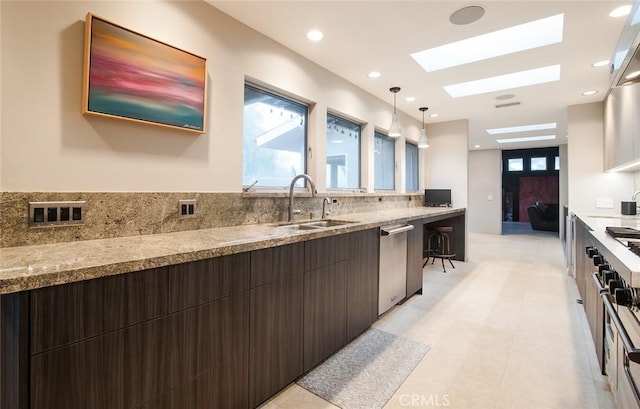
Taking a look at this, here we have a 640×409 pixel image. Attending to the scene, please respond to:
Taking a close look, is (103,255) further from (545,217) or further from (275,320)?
(545,217)

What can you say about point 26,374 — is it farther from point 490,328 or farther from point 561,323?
point 561,323

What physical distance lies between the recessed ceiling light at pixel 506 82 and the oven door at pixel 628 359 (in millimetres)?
2988

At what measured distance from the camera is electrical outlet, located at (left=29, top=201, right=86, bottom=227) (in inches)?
53.1

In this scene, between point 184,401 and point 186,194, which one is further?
point 186,194

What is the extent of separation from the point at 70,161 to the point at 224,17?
148cm

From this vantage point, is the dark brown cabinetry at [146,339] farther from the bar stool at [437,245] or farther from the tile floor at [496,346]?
the bar stool at [437,245]

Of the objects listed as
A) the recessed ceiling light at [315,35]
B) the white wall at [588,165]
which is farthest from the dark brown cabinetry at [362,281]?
the white wall at [588,165]

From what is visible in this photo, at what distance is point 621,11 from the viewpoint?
7.07 ft

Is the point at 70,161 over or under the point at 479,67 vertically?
under

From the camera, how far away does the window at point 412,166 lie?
17.7 feet

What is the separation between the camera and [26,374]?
852mm

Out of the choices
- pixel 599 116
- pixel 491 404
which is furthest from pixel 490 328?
pixel 599 116

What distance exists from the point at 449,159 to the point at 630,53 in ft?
12.2

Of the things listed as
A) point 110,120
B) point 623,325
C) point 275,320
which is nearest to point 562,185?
point 623,325
